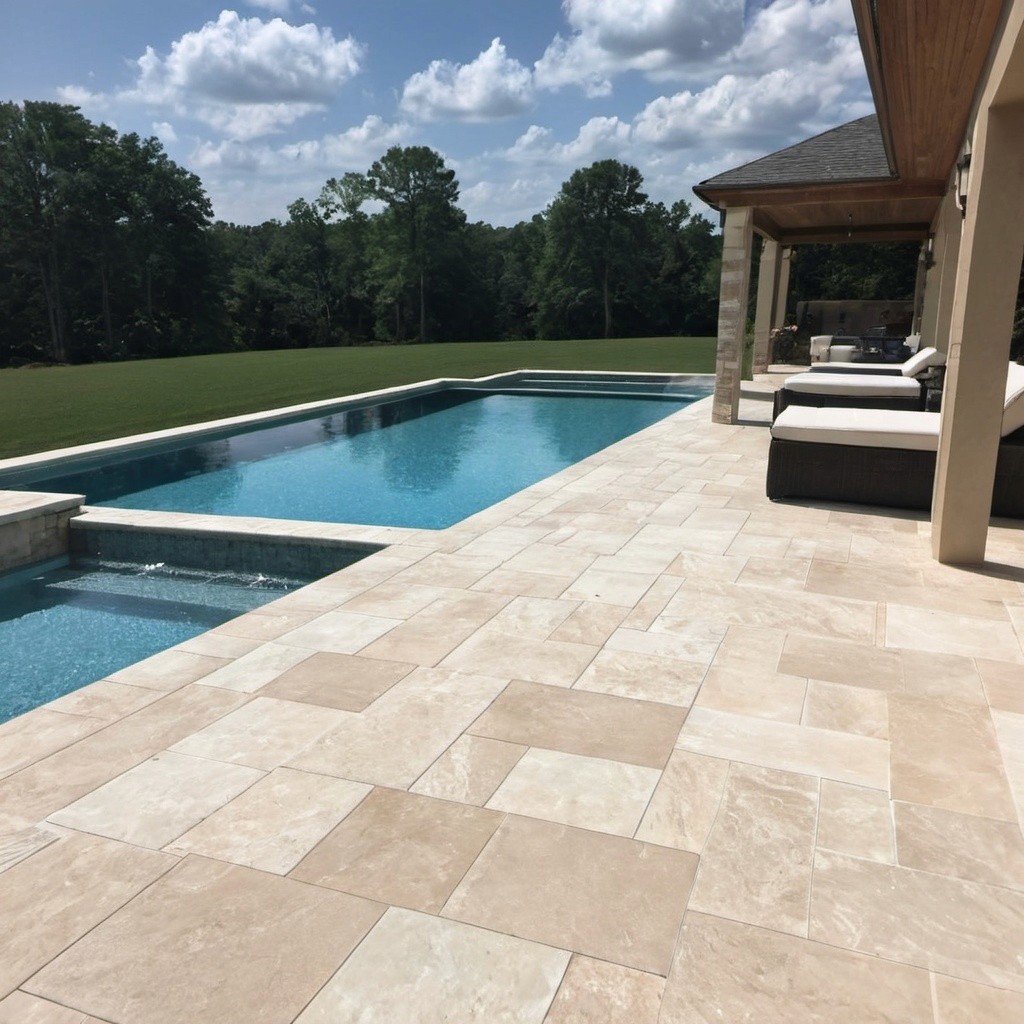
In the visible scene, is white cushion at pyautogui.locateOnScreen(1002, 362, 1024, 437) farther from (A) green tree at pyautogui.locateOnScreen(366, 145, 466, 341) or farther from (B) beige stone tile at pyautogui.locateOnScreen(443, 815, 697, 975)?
(A) green tree at pyautogui.locateOnScreen(366, 145, 466, 341)

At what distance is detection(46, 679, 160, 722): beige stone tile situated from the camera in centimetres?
278

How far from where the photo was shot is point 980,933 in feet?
5.79

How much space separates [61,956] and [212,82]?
17.7 m

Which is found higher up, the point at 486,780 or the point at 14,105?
the point at 14,105

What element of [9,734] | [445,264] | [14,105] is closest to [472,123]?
[445,264]

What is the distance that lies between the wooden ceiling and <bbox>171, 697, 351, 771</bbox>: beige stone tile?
399 cm

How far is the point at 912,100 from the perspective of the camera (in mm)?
5762

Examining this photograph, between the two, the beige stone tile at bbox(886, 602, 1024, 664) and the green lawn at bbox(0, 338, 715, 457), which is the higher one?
the green lawn at bbox(0, 338, 715, 457)

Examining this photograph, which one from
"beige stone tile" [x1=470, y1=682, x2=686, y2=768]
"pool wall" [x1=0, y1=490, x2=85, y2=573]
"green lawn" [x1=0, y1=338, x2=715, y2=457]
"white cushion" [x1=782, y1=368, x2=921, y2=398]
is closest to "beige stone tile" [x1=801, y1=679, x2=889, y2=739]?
"beige stone tile" [x1=470, y1=682, x2=686, y2=768]

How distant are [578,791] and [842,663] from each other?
4.50ft

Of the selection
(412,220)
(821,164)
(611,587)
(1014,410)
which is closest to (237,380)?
(821,164)

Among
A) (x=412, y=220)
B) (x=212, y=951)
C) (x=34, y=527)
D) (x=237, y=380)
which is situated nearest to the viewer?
(x=212, y=951)

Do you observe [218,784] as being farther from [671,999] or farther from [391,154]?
[391,154]

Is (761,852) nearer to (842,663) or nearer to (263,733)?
(842,663)
